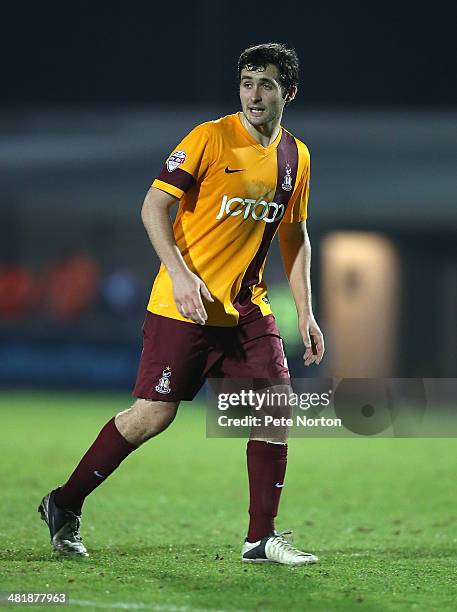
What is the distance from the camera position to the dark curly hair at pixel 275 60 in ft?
16.6

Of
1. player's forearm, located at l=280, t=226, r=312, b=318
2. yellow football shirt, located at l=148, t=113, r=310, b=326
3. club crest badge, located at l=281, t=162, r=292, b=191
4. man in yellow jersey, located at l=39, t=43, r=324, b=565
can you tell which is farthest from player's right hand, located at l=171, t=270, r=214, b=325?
→ player's forearm, located at l=280, t=226, r=312, b=318

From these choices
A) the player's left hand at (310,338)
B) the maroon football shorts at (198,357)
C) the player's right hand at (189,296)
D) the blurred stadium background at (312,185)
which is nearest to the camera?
the player's right hand at (189,296)

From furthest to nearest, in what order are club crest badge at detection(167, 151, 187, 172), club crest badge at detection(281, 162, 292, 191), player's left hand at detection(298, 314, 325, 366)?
player's left hand at detection(298, 314, 325, 366) < club crest badge at detection(281, 162, 292, 191) < club crest badge at detection(167, 151, 187, 172)

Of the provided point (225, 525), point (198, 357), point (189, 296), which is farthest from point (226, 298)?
point (225, 525)

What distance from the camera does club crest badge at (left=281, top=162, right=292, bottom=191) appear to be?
5.23 metres

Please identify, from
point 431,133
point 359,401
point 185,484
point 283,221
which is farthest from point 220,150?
point 431,133

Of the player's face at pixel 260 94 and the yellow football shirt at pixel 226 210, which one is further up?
the player's face at pixel 260 94

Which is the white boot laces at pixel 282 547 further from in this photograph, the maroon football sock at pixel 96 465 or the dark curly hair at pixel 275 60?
the dark curly hair at pixel 275 60

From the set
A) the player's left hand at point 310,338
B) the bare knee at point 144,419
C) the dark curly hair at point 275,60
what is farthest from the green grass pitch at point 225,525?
the dark curly hair at point 275,60

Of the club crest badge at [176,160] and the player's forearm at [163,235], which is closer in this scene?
the player's forearm at [163,235]

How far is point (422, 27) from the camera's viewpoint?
19.8 m

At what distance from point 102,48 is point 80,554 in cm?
1829

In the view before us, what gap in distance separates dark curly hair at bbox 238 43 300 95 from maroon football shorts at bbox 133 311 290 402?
1.02 meters

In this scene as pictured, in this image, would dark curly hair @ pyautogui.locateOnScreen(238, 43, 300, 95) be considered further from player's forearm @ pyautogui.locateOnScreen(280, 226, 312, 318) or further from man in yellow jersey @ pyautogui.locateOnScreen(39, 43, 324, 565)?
player's forearm @ pyautogui.locateOnScreen(280, 226, 312, 318)
